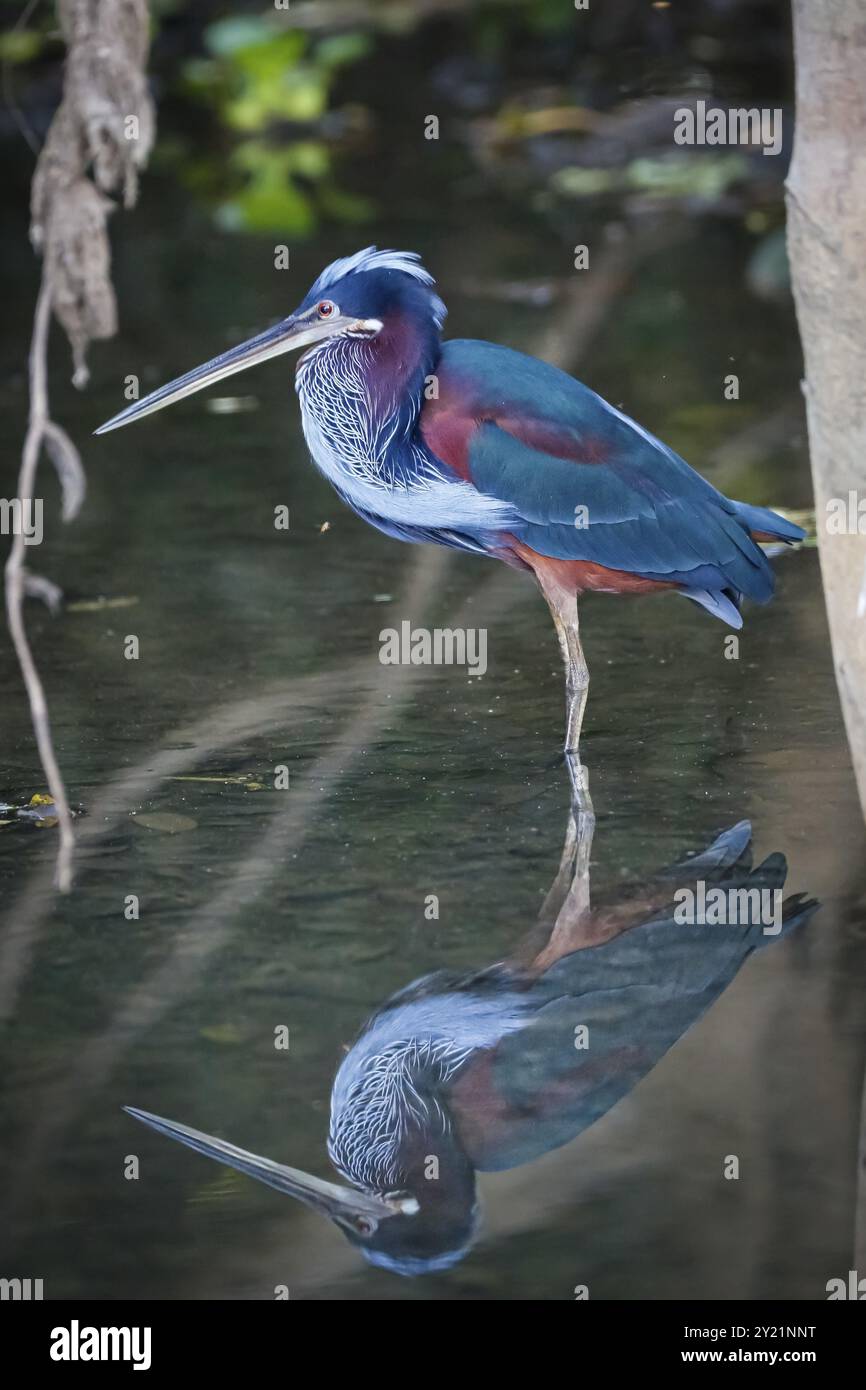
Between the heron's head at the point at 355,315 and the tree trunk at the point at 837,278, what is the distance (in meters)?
1.37

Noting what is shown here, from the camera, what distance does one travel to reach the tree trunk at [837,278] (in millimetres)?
4738

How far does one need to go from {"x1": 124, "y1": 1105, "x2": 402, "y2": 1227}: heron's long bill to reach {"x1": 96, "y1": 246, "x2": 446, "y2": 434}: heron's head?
2383 millimetres

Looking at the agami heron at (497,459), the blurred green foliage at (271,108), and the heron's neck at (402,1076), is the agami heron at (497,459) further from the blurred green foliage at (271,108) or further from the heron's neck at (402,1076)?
the blurred green foliage at (271,108)

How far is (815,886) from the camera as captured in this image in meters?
5.16

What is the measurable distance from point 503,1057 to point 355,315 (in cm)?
247

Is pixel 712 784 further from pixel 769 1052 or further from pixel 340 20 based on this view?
pixel 340 20

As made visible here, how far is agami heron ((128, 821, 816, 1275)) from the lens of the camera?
4059mm

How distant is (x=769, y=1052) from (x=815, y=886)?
0.79 metres
